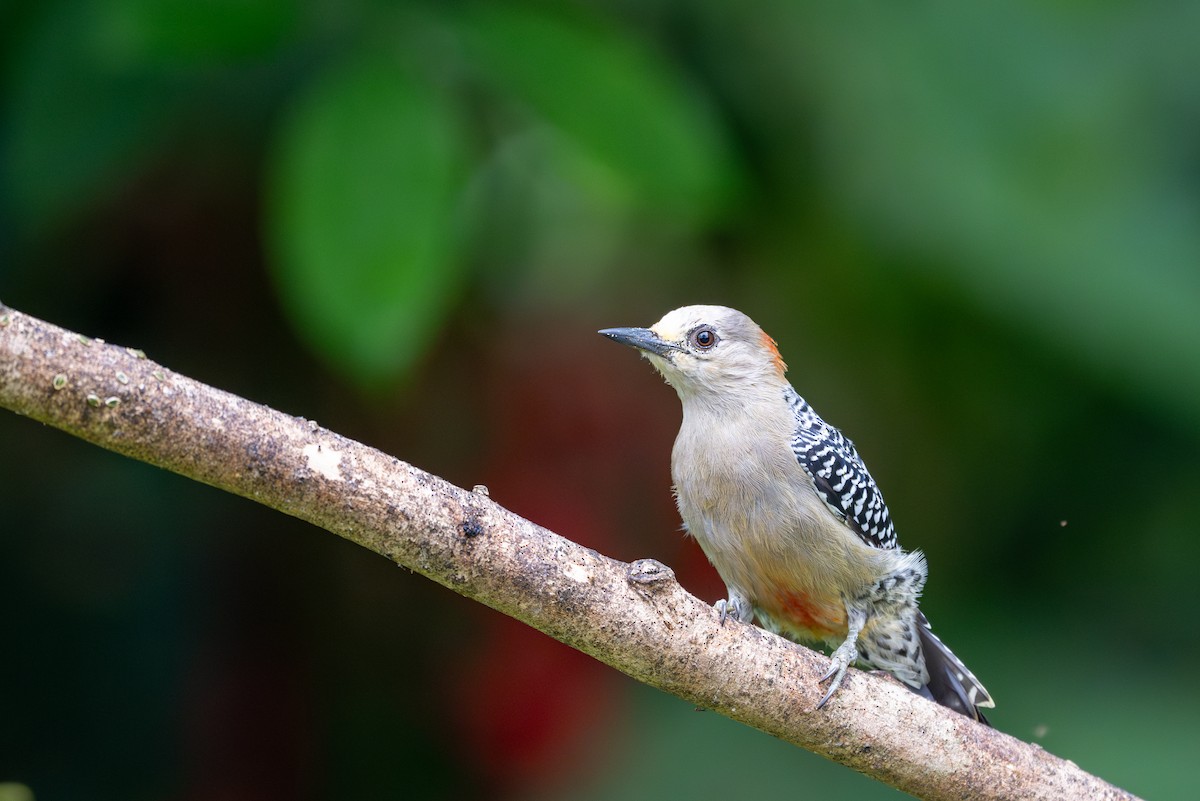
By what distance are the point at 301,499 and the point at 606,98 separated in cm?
187

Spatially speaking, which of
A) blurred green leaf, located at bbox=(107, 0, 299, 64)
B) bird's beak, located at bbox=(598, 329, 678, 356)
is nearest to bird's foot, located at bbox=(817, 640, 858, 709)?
bird's beak, located at bbox=(598, 329, 678, 356)

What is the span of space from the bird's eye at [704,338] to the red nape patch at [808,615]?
0.81m

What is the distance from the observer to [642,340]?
3764 millimetres

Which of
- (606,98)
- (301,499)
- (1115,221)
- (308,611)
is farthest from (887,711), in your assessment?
(308,611)

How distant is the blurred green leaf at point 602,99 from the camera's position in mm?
3697

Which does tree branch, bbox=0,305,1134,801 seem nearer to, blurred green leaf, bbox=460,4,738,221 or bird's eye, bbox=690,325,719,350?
bird's eye, bbox=690,325,719,350

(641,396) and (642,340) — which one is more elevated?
(642,340)

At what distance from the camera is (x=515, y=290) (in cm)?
573

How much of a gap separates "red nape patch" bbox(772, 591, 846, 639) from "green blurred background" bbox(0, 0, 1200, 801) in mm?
931

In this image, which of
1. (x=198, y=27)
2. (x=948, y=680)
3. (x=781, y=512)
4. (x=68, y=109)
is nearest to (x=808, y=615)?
(x=781, y=512)

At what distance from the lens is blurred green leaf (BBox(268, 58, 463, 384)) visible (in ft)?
10.9

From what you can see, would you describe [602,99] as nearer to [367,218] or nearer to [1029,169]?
[367,218]

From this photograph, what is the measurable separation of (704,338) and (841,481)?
618 millimetres

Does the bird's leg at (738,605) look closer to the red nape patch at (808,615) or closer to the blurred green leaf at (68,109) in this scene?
the red nape patch at (808,615)
